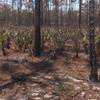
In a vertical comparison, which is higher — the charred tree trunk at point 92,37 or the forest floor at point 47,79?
the charred tree trunk at point 92,37

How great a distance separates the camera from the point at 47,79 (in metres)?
5.98

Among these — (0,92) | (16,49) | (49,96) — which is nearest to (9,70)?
(0,92)

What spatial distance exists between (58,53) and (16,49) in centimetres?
156

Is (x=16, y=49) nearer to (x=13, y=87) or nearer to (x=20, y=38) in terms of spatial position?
(x=20, y=38)

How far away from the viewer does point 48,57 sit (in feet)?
25.6

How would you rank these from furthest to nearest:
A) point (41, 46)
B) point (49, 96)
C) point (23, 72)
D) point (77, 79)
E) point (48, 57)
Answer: point (41, 46), point (48, 57), point (23, 72), point (77, 79), point (49, 96)

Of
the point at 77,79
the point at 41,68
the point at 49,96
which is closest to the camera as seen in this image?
Answer: the point at 49,96

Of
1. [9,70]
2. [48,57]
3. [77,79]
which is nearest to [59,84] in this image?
[77,79]

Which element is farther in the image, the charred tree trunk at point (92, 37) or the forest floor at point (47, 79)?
the charred tree trunk at point (92, 37)

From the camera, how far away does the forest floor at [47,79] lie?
5.16 m

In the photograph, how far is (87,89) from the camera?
213 inches

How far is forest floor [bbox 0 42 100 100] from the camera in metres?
5.16

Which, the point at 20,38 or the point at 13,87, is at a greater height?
the point at 20,38

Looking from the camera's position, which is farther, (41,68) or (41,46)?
(41,46)
